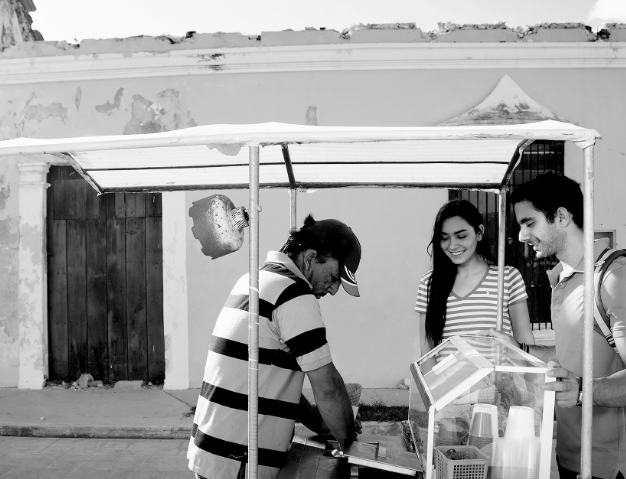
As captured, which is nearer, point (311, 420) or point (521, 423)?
point (521, 423)

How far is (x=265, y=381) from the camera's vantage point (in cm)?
192

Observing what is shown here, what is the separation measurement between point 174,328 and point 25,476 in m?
2.30

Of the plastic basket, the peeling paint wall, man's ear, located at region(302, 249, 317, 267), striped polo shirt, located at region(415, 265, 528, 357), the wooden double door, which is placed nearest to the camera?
the plastic basket

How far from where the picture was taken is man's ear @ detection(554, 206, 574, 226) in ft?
6.65

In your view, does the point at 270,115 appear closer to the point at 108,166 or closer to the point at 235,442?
the point at 108,166

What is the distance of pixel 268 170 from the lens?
275 centimetres

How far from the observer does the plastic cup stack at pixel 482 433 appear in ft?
5.51

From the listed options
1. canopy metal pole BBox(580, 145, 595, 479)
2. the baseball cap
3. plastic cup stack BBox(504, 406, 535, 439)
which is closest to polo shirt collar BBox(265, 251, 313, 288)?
the baseball cap

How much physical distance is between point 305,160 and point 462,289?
1.05 m

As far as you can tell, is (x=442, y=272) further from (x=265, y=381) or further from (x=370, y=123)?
(x=370, y=123)

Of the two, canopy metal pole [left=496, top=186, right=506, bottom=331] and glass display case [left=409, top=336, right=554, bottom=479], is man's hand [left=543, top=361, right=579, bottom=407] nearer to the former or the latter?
glass display case [left=409, top=336, right=554, bottom=479]

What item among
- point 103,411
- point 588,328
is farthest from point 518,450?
point 103,411

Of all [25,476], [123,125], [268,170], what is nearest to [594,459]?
[268,170]

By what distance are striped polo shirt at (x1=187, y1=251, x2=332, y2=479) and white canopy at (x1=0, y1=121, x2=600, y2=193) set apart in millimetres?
528
